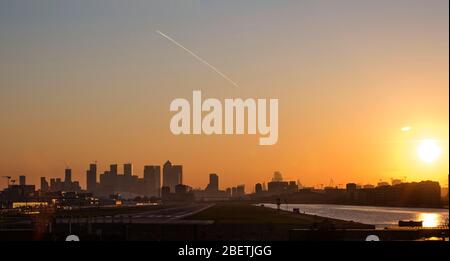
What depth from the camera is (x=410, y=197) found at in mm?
151125
